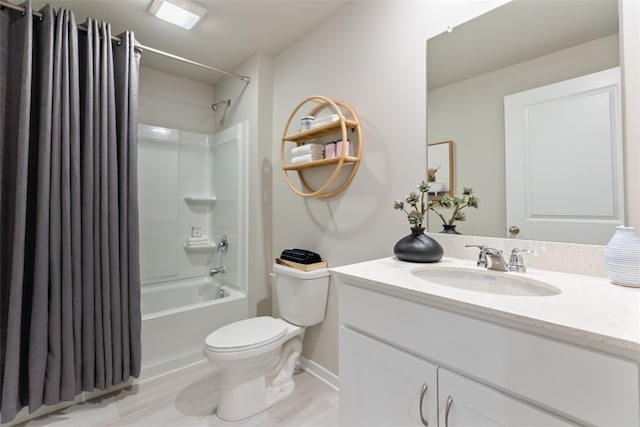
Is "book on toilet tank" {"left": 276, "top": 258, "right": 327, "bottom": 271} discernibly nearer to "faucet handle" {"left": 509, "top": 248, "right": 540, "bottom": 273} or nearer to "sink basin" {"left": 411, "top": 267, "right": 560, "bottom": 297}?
"sink basin" {"left": 411, "top": 267, "right": 560, "bottom": 297}

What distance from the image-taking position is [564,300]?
0.73 metres

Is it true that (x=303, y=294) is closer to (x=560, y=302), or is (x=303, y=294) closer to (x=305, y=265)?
(x=305, y=265)

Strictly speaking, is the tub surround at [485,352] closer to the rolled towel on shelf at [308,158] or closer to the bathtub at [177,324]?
the rolled towel on shelf at [308,158]

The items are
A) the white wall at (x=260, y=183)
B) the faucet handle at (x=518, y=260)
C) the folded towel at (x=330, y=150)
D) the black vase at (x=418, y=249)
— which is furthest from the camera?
the white wall at (x=260, y=183)

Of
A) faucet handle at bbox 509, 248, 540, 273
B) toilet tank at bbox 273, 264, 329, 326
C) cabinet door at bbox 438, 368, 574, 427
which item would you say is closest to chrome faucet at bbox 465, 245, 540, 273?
faucet handle at bbox 509, 248, 540, 273

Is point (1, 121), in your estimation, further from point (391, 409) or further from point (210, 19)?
point (391, 409)

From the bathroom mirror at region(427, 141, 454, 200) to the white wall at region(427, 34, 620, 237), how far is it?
26mm

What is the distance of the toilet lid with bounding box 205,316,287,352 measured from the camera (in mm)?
1480

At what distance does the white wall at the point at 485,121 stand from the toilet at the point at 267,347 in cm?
88

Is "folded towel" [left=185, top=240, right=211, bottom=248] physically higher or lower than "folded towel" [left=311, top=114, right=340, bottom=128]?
lower

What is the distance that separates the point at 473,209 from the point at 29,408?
92.3 inches

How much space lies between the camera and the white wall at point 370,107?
1421 mm

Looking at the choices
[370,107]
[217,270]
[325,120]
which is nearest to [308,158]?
[325,120]

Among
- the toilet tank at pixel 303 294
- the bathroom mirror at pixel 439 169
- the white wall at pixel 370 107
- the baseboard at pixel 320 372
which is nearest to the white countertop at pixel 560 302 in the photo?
the bathroom mirror at pixel 439 169
